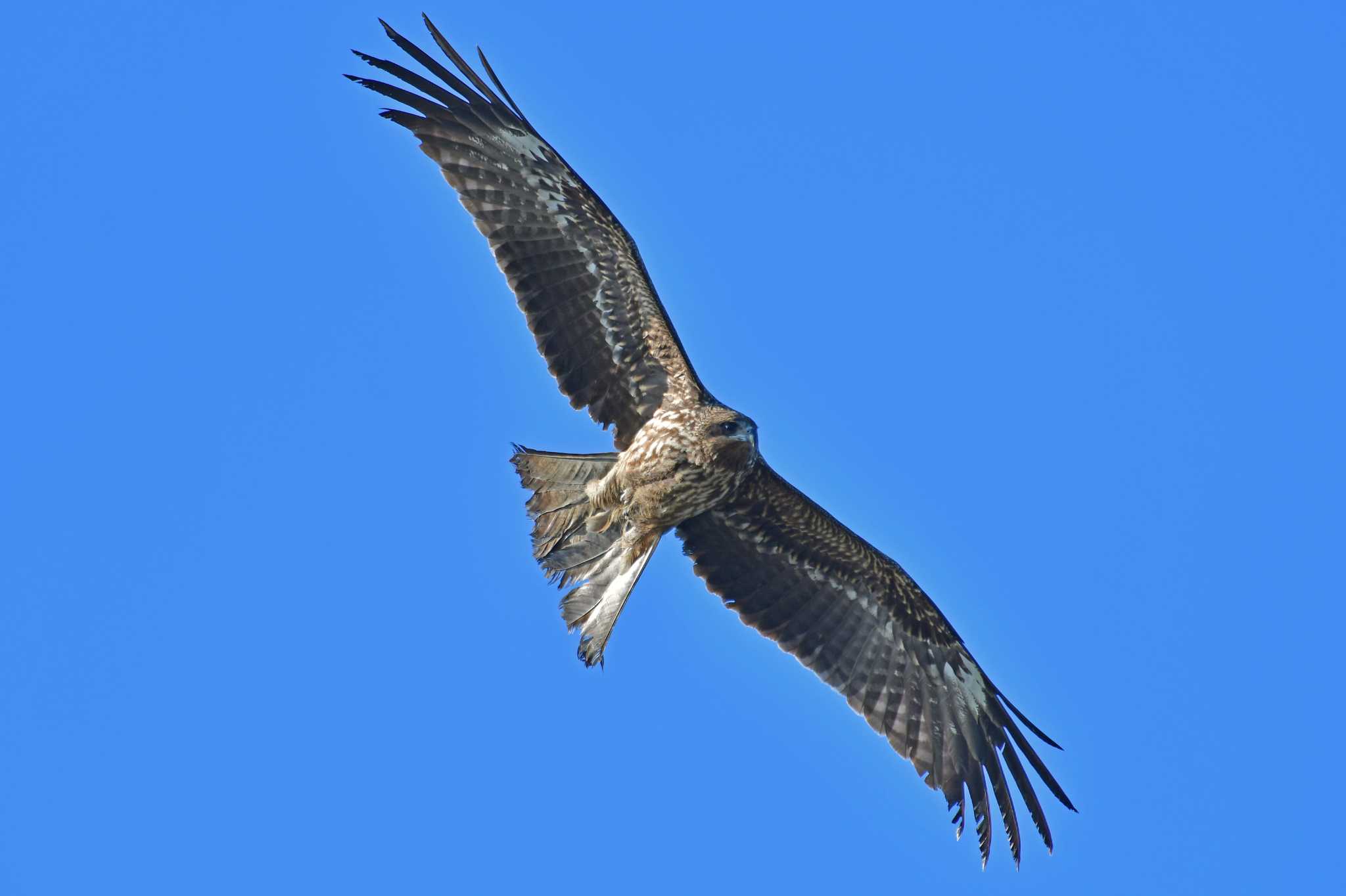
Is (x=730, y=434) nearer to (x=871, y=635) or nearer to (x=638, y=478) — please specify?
(x=638, y=478)

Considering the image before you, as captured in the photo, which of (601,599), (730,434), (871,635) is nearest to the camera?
(730,434)

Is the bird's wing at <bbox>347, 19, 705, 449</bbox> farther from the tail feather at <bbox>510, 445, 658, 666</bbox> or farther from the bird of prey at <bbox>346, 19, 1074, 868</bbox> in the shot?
the tail feather at <bbox>510, 445, 658, 666</bbox>

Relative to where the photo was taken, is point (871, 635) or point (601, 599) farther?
point (871, 635)

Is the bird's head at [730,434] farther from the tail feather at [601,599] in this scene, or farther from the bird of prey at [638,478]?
the tail feather at [601,599]

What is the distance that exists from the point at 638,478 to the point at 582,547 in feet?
2.46

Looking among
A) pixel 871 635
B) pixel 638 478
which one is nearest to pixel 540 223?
pixel 638 478

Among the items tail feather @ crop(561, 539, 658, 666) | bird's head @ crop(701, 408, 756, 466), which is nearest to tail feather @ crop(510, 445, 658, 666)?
tail feather @ crop(561, 539, 658, 666)

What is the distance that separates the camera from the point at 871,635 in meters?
15.4

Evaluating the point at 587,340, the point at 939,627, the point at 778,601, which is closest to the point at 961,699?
the point at 939,627

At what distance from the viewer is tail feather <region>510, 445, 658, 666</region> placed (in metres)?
14.4

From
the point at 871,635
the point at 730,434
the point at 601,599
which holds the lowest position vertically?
the point at 601,599

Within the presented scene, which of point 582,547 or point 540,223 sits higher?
point 540,223

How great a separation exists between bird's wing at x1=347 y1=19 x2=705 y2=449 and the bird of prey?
11mm

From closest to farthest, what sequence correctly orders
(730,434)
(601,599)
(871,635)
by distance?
(730,434), (601,599), (871,635)
